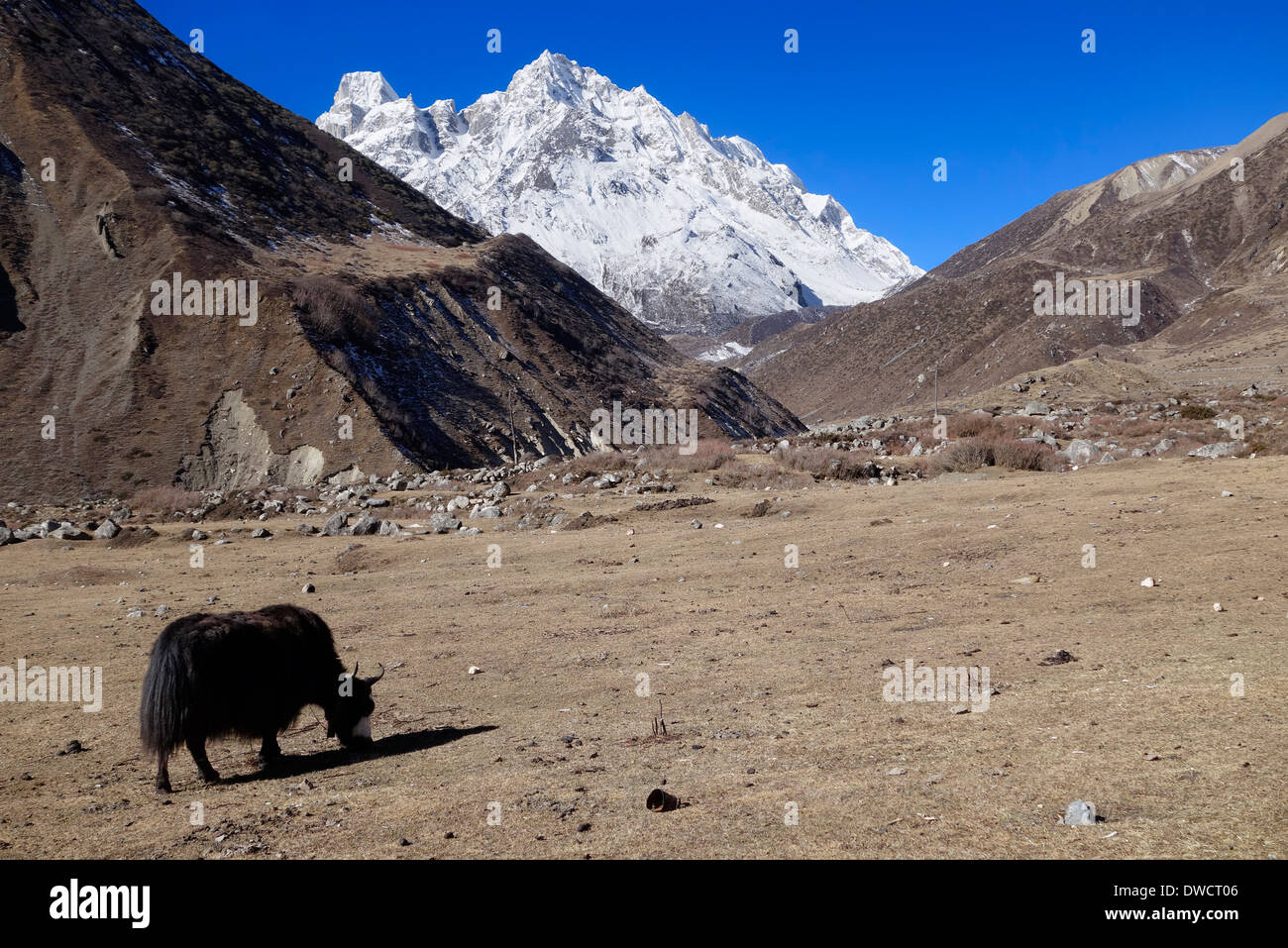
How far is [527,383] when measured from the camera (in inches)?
2468

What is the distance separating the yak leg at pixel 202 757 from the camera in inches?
303

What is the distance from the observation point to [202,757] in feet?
25.6

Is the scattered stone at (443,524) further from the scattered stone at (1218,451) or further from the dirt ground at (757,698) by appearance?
the scattered stone at (1218,451)

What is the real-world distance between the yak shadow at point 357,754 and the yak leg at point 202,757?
0.10 metres

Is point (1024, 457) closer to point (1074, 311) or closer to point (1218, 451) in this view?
point (1218, 451)

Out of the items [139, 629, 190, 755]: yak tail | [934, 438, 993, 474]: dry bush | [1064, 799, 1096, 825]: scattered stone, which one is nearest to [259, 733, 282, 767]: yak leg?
[139, 629, 190, 755]: yak tail

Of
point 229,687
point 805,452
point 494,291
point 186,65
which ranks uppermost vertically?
point 186,65

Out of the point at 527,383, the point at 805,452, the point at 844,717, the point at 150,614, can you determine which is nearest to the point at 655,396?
the point at 527,383

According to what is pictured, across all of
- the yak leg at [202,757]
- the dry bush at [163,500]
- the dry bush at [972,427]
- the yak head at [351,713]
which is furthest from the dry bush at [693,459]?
the yak leg at [202,757]

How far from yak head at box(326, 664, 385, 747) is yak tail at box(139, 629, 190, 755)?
5.15 feet

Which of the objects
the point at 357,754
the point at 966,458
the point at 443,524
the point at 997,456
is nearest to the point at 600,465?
the point at 443,524

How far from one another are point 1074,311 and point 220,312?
110695 millimetres
